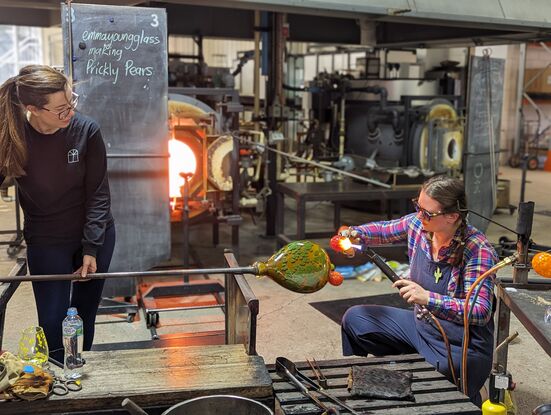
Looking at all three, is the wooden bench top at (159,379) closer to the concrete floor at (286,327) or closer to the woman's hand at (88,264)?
the woman's hand at (88,264)

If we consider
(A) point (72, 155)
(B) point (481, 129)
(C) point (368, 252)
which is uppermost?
(B) point (481, 129)

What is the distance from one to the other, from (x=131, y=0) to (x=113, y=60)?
0.91 meters

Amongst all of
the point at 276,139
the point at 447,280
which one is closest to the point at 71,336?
the point at 447,280

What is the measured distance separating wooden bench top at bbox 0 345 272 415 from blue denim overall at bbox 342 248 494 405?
2.49 ft

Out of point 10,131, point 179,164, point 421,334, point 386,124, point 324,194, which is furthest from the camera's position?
point 386,124

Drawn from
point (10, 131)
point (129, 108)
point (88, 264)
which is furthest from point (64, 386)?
point (129, 108)

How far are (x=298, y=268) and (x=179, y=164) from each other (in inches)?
123

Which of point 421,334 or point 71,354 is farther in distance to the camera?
point 421,334

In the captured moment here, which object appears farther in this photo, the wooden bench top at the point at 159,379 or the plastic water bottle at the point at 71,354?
the plastic water bottle at the point at 71,354

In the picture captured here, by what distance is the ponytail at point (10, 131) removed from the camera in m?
2.43

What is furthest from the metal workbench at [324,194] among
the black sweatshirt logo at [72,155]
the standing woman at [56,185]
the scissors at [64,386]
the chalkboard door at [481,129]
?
the scissors at [64,386]

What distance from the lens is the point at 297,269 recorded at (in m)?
2.07

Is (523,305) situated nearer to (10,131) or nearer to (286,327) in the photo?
(10,131)

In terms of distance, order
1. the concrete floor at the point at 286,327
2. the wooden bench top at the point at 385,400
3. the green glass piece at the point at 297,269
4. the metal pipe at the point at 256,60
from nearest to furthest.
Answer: the wooden bench top at the point at 385,400 < the green glass piece at the point at 297,269 < the concrete floor at the point at 286,327 < the metal pipe at the point at 256,60
